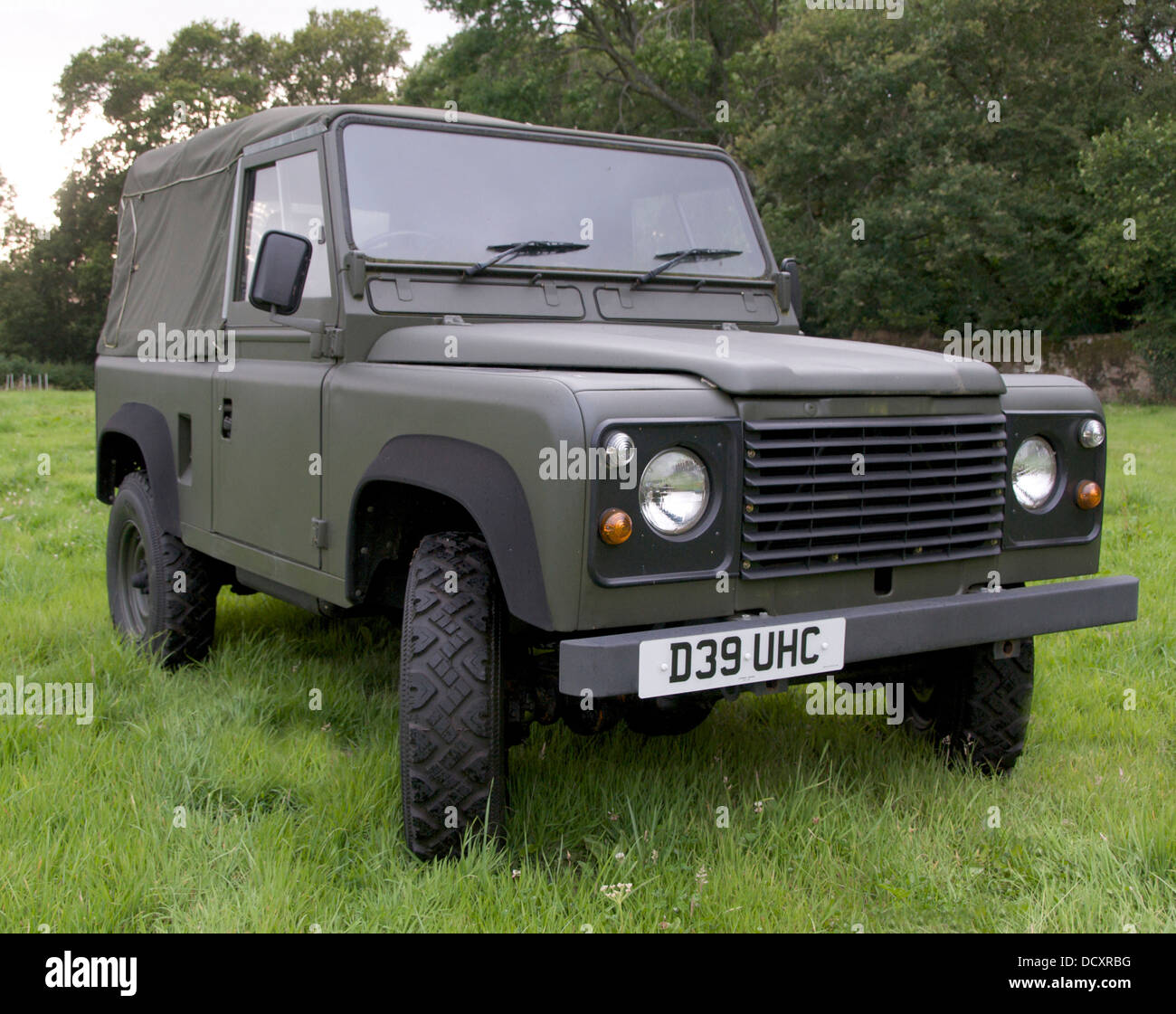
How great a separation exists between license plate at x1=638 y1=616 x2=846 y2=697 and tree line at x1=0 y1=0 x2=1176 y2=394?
771 inches

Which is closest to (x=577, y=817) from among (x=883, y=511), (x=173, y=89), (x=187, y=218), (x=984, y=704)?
(x=883, y=511)

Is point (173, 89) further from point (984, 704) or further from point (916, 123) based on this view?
point (984, 704)

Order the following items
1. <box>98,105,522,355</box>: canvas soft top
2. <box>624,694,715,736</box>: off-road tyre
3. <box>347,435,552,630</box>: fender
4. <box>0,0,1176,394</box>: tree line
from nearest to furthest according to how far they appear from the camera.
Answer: <box>347,435,552,630</box>: fender < <box>624,694,715,736</box>: off-road tyre < <box>98,105,522,355</box>: canvas soft top < <box>0,0,1176,394</box>: tree line

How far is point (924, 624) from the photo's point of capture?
9.68ft

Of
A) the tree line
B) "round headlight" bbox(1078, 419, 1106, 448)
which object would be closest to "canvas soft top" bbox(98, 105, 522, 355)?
"round headlight" bbox(1078, 419, 1106, 448)

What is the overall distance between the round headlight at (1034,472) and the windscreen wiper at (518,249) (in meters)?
1.53

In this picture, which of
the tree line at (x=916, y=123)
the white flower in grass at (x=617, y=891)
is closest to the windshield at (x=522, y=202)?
the white flower in grass at (x=617, y=891)

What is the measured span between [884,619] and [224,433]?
8.23 ft

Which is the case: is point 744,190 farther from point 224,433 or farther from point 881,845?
point 881,845

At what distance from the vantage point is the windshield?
3707 millimetres

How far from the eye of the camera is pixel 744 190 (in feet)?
15.1

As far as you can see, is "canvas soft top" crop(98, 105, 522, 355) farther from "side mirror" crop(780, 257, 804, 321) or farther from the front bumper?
the front bumper
